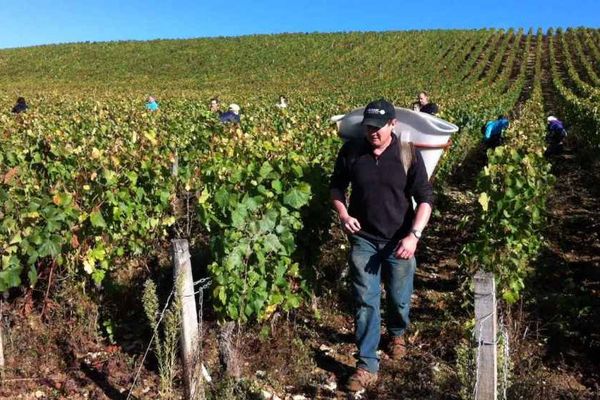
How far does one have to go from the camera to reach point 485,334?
2.74 meters

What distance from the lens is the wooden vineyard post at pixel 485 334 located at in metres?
2.64

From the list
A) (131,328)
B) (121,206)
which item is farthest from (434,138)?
(131,328)

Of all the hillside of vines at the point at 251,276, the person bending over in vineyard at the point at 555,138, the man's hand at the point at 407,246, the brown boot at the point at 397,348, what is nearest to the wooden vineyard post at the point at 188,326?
the hillside of vines at the point at 251,276

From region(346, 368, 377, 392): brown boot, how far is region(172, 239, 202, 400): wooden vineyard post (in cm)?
98

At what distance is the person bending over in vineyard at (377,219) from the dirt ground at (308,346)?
43cm

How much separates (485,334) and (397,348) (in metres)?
1.38

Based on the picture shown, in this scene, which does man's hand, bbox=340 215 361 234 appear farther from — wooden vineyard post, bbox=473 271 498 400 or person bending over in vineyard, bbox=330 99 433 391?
wooden vineyard post, bbox=473 271 498 400

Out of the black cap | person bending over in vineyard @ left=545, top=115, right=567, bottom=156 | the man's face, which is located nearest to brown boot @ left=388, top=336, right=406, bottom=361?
the man's face

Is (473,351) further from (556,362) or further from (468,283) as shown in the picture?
(468,283)

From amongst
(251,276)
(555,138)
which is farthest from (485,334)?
(555,138)

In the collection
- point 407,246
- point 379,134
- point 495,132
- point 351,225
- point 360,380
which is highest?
point 495,132

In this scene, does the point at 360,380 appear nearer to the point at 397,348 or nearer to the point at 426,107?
the point at 397,348

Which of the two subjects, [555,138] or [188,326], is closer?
[188,326]

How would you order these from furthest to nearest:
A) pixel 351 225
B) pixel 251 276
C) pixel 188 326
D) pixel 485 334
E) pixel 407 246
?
pixel 251 276, pixel 351 225, pixel 407 246, pixel 188 326, pixel 485 334
